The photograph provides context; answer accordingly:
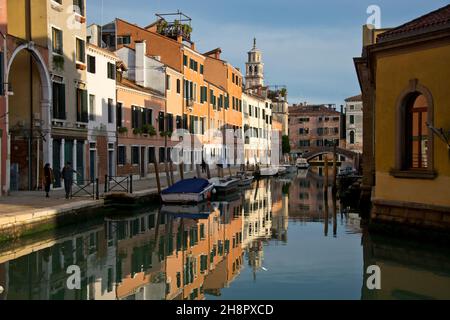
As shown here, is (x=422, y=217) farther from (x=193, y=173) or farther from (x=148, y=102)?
(x=193, y=173)

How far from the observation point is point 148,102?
3284cm

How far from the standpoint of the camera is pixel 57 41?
2334 centimetres

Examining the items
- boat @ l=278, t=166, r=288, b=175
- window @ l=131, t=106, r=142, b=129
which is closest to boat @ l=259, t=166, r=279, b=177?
boat @ l=278, t=166, r=288, b=175

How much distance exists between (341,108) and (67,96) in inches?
2744

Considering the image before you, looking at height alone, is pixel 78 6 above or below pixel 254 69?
below

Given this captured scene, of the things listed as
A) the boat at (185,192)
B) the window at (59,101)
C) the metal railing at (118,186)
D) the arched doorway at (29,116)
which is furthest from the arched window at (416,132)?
the window at (59,101)

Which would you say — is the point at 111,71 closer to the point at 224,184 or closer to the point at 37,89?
the point at 37,89

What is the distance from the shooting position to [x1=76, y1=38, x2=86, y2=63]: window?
24984 mm

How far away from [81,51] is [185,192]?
731 centimetres

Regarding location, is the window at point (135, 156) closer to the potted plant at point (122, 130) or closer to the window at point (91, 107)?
the potted plant at point (122, 130)

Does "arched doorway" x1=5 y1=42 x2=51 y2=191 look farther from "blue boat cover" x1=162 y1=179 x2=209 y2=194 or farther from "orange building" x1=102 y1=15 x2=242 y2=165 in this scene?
"orange building" x1=102 y1=15 x2=242 y2=165

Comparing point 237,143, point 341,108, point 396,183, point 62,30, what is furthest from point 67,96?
point 341,108

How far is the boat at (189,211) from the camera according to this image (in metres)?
21.7

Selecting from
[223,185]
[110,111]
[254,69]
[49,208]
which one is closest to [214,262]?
[49,208]
